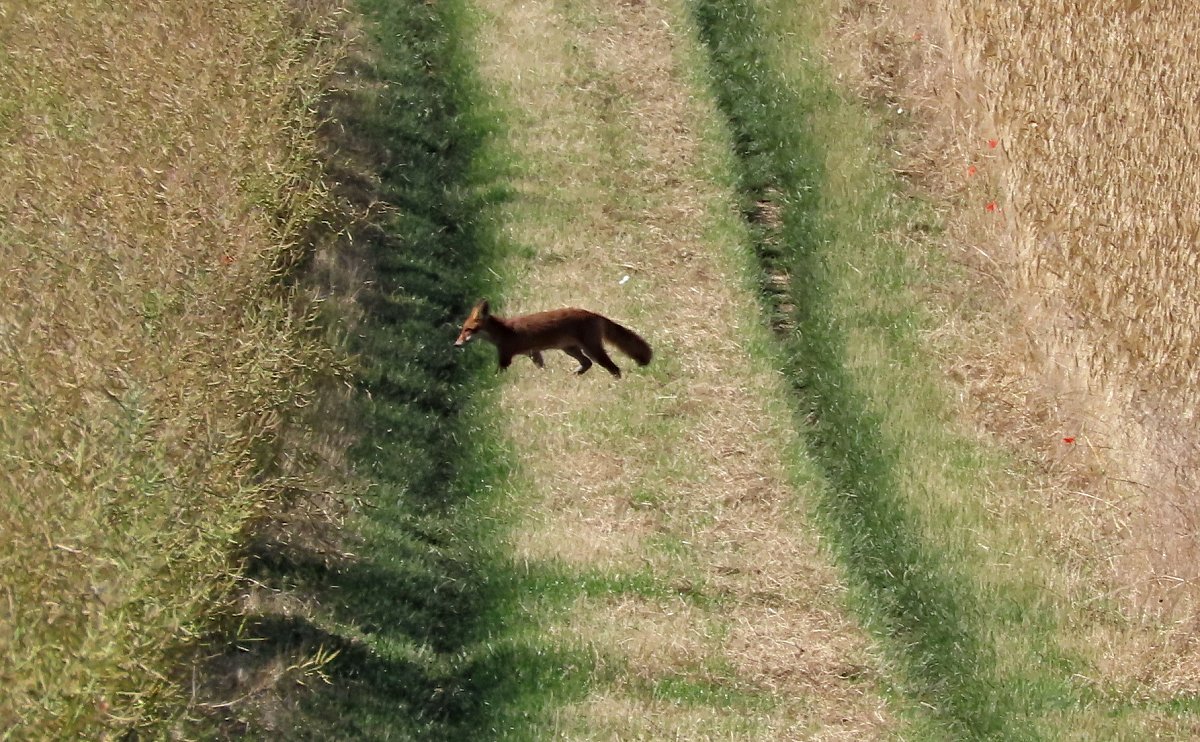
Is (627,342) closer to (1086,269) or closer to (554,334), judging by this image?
(554,334)

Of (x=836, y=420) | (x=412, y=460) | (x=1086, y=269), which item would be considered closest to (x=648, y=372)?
(x=836, y=420)

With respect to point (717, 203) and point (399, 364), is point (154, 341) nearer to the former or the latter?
point (399, 364)

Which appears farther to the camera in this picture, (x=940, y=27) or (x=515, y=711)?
(x=940, y=27)

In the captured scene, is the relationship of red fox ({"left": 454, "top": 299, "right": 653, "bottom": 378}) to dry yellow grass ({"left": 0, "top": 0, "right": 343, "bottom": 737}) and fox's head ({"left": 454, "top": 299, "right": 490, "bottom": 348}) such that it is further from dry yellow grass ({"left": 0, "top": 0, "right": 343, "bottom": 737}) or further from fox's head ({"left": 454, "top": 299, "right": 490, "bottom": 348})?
dry yellow grass ({"left": 0, "top": 0, "right": 343, "bottom": 737})

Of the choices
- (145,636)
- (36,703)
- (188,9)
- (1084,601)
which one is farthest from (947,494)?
(188,9)

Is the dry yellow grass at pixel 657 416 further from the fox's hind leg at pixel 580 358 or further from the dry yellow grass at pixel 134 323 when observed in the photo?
the dry yellow grass at pixel 134 323

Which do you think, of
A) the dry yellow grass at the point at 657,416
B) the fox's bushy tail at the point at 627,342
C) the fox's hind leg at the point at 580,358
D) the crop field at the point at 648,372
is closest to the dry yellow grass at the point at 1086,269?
the crop field at the point at 648,372
